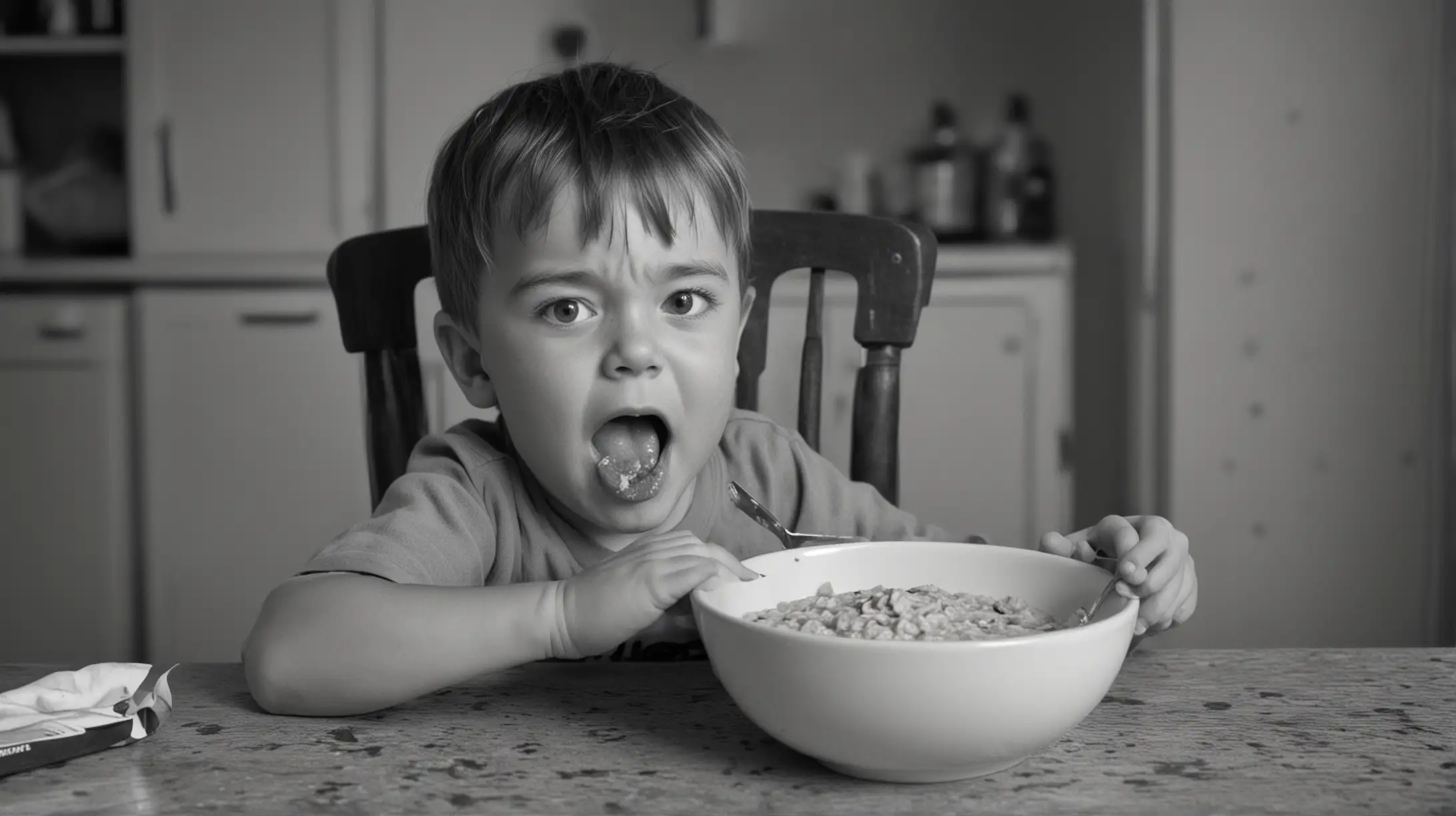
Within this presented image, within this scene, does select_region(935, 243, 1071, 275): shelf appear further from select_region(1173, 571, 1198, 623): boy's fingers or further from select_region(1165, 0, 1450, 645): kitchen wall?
select_region(1173, 571, 1198, 623): boy's fingers

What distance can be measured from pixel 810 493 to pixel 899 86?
219 centimetres

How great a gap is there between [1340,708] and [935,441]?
188cm

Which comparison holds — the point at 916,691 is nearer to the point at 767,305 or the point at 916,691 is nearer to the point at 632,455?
the point at 632,455

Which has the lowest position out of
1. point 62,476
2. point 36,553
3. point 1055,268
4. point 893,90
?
point 36,553

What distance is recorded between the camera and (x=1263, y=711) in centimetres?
60

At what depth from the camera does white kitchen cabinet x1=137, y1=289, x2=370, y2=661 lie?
246 cm

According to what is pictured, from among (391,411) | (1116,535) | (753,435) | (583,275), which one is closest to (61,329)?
(391,411)

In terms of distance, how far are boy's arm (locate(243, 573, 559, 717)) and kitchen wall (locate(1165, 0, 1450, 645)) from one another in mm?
1916

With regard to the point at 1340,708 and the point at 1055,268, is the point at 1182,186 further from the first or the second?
the point at 1340,708

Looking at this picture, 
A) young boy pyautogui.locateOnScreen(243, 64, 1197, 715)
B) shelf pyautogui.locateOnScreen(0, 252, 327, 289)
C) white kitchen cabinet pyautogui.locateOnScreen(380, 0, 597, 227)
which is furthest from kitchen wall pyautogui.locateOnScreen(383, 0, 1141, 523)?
young boy pyautogui.locateOnScreen(243, 64, 1197, 715)

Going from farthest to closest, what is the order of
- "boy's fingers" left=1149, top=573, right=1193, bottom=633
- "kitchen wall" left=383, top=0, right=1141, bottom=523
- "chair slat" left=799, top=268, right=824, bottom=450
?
"kitchen wall" left=383, top=0, right=1141, bottom=523, "chair slat" left=799, top=268, right=824, bottom=450, "boy's fingers" left=1149, top=573, right=1193, bottom=633

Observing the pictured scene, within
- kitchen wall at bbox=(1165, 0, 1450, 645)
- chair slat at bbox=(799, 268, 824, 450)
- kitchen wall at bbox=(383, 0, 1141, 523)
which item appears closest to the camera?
chair slat at bbox=(799, 268, 824, 450)

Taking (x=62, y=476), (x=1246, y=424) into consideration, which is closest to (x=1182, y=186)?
(x=1246, y=424)

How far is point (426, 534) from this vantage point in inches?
30.2
